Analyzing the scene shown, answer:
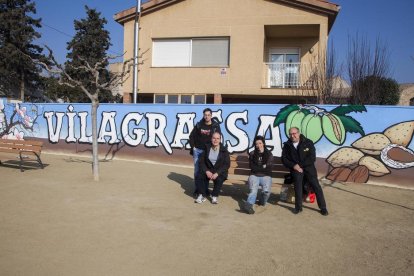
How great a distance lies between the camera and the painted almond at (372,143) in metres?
9.25

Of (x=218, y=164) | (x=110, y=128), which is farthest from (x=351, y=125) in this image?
(x=110, y=128)

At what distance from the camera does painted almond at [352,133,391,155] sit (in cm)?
925

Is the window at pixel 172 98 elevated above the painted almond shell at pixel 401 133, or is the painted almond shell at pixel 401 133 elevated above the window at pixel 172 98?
the window at pixel 172 98

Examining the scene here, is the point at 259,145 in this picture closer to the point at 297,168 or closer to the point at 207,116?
the point at 297,168

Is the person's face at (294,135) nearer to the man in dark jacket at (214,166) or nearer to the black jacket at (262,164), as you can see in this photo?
the black jacket at (262,164)

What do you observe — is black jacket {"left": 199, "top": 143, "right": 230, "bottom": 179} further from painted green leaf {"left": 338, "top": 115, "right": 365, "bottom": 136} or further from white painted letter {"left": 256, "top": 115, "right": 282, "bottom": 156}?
painted green leaf {"left": 338, "top": 115, "right": 365, "bottom": 136}

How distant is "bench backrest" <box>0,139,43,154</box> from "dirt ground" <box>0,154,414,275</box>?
1594mm

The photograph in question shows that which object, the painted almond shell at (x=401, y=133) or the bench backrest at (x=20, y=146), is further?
the bench backrest at (x=20, y=146)

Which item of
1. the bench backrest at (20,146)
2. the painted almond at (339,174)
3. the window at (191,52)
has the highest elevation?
the window at (191,52)

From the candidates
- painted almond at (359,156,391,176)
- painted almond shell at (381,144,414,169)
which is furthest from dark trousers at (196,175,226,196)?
painted almond shell at (381,144,414,169)

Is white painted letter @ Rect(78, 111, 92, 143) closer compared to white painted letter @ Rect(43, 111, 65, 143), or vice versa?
white painted letter @ Rect(78, 111, 92, 143)

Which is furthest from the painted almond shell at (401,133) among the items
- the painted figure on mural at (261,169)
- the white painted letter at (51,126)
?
the white painted letter at (51,126)

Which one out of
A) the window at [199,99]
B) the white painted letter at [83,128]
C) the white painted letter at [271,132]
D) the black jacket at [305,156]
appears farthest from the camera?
the window at [199,99]

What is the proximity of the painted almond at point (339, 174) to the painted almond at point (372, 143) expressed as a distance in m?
0.65
